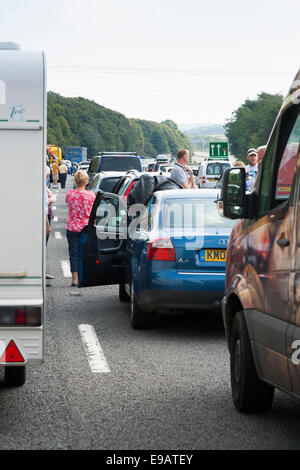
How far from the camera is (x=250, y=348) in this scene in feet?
20.3

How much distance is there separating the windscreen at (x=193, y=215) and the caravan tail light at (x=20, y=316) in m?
4.13

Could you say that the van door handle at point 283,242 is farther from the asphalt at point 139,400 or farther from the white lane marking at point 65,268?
the white lane marking at point 65,268

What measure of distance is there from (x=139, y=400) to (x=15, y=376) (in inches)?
41.3

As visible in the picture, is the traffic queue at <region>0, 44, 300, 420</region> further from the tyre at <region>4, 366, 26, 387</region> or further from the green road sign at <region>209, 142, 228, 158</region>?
the green road sign at <region>209, 142, 228, 158</region>

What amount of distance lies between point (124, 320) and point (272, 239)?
17.5 ft

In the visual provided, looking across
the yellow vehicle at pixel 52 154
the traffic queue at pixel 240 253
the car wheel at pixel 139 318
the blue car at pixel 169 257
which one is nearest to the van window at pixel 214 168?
the yellow vehicle at pixel 52 154

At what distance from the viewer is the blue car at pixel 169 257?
9.41 meters

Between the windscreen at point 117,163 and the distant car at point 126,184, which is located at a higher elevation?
the windscreen at point 117,163

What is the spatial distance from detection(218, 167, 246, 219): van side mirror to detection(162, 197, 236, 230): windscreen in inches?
140

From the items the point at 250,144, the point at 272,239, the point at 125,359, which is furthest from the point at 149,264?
the point at 250,144

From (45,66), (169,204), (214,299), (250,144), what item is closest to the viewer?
(45,66)

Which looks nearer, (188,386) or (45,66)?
(45,66)

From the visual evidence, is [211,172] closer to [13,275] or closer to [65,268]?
[65,268]
